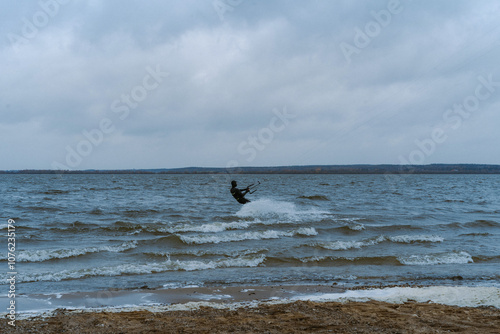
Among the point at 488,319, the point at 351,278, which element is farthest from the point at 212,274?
the point at 488,319

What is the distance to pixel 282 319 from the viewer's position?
22.9 feet

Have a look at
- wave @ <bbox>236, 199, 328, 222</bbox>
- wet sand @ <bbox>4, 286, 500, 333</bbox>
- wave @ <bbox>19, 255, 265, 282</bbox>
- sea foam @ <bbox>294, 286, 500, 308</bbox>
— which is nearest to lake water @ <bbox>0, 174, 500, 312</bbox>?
wave @ <bbox>19, 255, 265, 282</bbox>

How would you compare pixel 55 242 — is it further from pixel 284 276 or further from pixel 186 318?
pixel 186 318

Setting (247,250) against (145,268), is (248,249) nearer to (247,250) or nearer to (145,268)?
(247,250)

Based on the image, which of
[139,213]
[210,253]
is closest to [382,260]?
[210,253]

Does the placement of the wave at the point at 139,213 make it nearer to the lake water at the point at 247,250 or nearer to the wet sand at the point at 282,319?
the lake water at the point at 247,250

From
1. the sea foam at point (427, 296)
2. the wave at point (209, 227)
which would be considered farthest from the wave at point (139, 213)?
the sea foam at point (427, 296)

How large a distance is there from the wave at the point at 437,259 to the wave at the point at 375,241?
2530 millimetres

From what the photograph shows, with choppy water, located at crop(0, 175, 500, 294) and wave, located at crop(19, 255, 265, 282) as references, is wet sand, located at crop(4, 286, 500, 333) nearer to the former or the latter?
choppy water, located at crop(0, 175, 500, 294)

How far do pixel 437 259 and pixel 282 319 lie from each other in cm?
901

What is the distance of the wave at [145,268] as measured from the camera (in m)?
11.4

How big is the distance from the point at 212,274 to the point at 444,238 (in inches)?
456

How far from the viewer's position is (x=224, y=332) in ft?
20.5

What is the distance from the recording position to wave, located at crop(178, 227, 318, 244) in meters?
17.4
